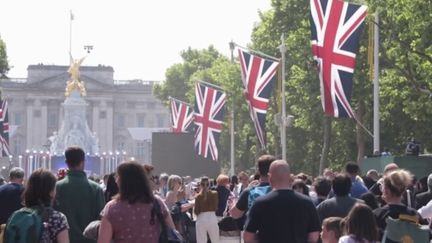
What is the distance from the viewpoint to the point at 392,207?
450 inches

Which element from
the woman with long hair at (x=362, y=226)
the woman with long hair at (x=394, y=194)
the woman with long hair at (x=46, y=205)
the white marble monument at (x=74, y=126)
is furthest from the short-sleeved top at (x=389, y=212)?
the white marble monument at (x=74, y=126)

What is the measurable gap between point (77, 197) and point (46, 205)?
1627mm

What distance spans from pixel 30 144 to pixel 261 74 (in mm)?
139672

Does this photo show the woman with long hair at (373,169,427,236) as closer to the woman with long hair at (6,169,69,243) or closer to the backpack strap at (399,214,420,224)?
the backpack strap at (399,214,420,224)

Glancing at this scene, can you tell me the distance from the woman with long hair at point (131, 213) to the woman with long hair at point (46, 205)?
0.98 ft

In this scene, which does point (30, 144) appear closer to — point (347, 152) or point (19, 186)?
point (347, 152)

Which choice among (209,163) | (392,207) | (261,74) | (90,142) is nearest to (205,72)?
(90,142)

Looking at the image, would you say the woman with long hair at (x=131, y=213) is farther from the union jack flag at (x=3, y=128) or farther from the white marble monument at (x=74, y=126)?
the white marble monument at (x=74, y=126)

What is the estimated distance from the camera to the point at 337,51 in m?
29.0

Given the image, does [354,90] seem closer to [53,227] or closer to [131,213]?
[131,213]

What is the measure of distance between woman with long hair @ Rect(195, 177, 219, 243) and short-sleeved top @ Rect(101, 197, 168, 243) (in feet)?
30.8

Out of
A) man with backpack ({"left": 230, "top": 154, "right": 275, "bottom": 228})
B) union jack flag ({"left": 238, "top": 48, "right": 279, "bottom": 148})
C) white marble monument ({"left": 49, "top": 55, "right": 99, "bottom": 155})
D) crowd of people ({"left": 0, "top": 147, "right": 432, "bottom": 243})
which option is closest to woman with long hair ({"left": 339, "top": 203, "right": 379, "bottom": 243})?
crowd of people ({"left": 0, "top": 147, "right": 432, "bottom": 243})

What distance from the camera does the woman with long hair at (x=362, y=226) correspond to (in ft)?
32.9

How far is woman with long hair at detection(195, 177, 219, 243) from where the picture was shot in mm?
19625
